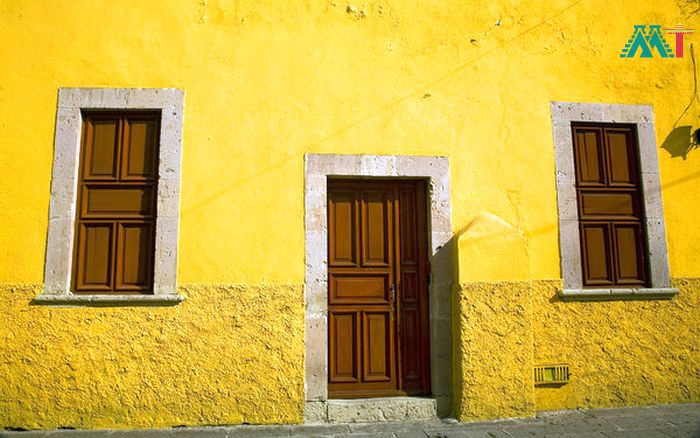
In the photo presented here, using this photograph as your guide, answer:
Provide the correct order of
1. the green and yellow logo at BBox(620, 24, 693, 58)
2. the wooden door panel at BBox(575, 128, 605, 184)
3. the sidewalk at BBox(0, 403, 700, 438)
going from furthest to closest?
the green and yellow logo at BBox(620, 24, 693, 58)
the wooden door panel at BBox(575, 128, 605, 184)
the sidewalk at BBox(0, 403, 700, 438)

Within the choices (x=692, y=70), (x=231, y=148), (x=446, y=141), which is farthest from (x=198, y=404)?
(x=692, y=70)

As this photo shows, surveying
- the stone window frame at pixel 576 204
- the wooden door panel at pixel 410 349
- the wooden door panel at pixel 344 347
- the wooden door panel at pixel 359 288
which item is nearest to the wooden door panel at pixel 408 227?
the wooden door panel at pixel 359 288

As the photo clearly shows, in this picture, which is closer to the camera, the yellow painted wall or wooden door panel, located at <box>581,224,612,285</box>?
the yellow painted wall

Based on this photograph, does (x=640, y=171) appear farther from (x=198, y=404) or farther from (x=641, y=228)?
(x=198, y=404)

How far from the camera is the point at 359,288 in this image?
4645 mm

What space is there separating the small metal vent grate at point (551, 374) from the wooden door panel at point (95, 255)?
13.8 feet

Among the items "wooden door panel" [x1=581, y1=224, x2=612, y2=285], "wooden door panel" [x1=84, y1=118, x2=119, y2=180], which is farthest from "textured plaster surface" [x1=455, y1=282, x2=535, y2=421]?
"wooden door panel" [x1=84, y1=118, x2=119, y2=180]

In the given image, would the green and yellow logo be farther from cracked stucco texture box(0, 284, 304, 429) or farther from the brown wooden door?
cracked stucco texture box(0, 284, 304, 429)

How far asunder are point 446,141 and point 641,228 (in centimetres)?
231

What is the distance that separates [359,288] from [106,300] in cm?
234

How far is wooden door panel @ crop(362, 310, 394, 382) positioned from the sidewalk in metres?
0.48

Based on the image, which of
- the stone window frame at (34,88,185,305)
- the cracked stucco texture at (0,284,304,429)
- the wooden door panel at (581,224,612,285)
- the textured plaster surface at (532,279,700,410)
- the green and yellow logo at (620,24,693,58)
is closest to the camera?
the cracked stucco texture at (0,284,304,429)

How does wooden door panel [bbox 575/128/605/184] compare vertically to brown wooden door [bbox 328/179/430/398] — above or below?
Result: above

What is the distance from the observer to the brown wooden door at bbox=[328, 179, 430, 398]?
457 cm
